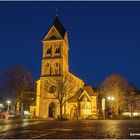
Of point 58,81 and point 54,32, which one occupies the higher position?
point 54,32

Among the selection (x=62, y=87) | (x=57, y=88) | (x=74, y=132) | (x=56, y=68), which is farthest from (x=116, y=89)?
(x=74, y=132)

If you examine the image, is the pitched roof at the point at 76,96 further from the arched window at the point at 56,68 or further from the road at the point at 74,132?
the road at the point at 74,132

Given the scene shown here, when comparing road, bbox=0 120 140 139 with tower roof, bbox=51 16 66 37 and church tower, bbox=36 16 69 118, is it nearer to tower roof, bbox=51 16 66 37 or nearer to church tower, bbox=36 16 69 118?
church tower, bbox=36 16 69 118

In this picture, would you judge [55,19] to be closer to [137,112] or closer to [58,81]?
[58,81]

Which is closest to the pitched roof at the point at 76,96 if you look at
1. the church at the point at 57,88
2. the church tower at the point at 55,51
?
the church at the point at 57,88

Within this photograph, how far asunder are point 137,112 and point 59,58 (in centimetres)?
4097

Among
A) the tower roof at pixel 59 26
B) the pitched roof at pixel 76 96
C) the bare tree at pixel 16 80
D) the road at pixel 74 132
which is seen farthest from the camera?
the tower roof at pixel 59 26

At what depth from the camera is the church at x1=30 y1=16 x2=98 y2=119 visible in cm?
6856

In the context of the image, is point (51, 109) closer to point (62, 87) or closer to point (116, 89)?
point (62, 87)

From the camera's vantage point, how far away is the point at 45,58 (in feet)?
239

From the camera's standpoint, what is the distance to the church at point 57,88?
68562 mm

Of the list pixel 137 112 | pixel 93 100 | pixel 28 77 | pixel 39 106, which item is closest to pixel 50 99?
pixel 39 106

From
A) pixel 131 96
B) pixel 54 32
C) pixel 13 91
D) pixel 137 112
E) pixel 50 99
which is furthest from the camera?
pixel 137 112

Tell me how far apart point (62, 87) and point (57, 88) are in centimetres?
174
